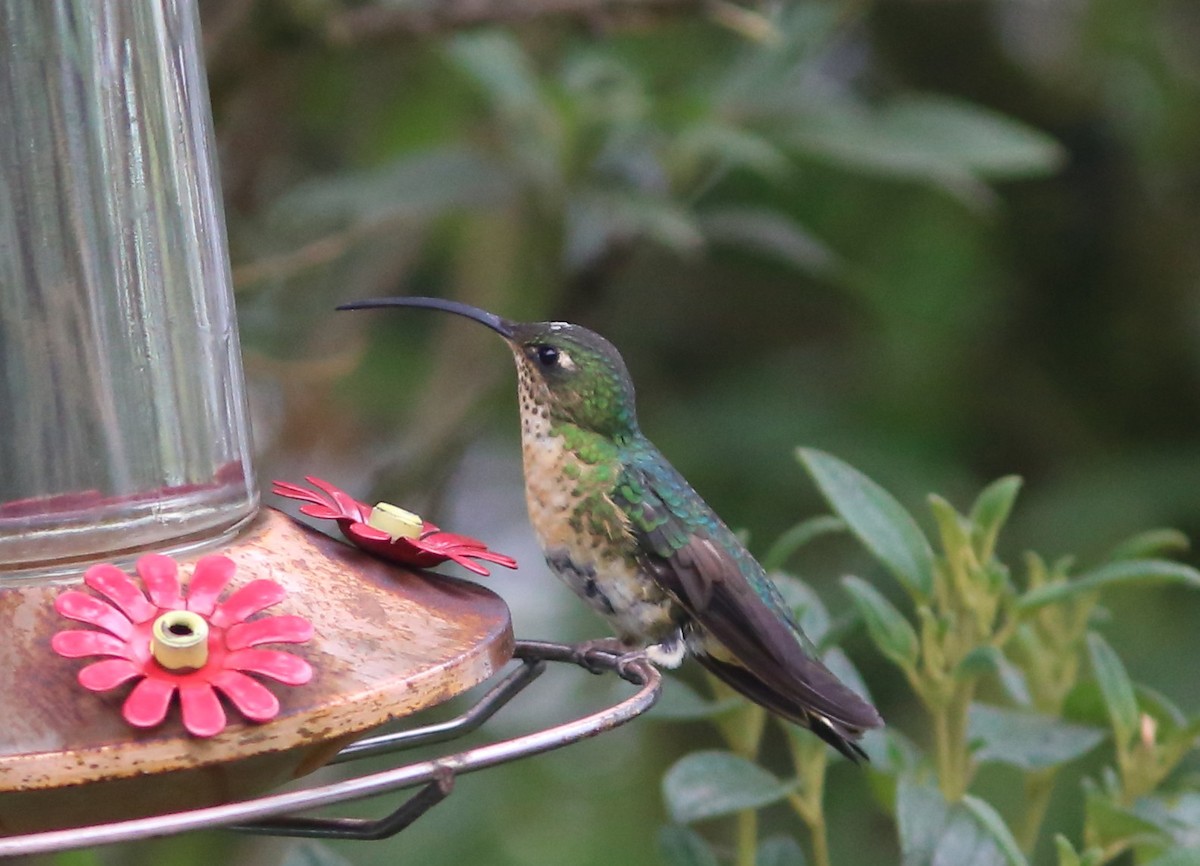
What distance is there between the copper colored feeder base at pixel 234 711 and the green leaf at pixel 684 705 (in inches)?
17.9

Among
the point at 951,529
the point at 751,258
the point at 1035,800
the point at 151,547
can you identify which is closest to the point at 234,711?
the point at 151,547

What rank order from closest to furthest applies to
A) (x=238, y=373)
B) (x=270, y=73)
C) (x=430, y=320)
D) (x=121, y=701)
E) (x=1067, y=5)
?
(x=121, y=701) < (x=238, y=373) < (x=270, y=73) < (x=430, y=320) < (x=1067, y=5)

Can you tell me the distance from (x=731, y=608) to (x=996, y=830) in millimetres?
563

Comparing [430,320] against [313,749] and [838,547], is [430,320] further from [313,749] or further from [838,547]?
[313,749]

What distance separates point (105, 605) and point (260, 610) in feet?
0.50

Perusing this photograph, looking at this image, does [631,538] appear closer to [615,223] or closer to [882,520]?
[882,520]

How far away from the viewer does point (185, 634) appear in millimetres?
1512

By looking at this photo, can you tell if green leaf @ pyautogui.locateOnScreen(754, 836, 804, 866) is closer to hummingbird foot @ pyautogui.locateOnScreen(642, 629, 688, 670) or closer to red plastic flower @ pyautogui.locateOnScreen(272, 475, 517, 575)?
hummingbird foot @ pyautogui.locateOnScreen(642, 629, 688, 670)

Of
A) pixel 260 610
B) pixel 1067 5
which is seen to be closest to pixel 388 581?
pixel 260 610

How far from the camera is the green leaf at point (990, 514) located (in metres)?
2.14

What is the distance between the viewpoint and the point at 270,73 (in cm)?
353

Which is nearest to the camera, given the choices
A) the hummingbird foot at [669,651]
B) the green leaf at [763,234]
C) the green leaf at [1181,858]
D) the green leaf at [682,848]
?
the green leaf at [1181,858]

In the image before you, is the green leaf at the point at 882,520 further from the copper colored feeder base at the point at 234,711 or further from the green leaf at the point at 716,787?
the copper colored feeder base at the point at 234,711

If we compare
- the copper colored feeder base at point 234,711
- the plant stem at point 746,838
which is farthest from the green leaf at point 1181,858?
the copper colored feeder base at point 234,711
